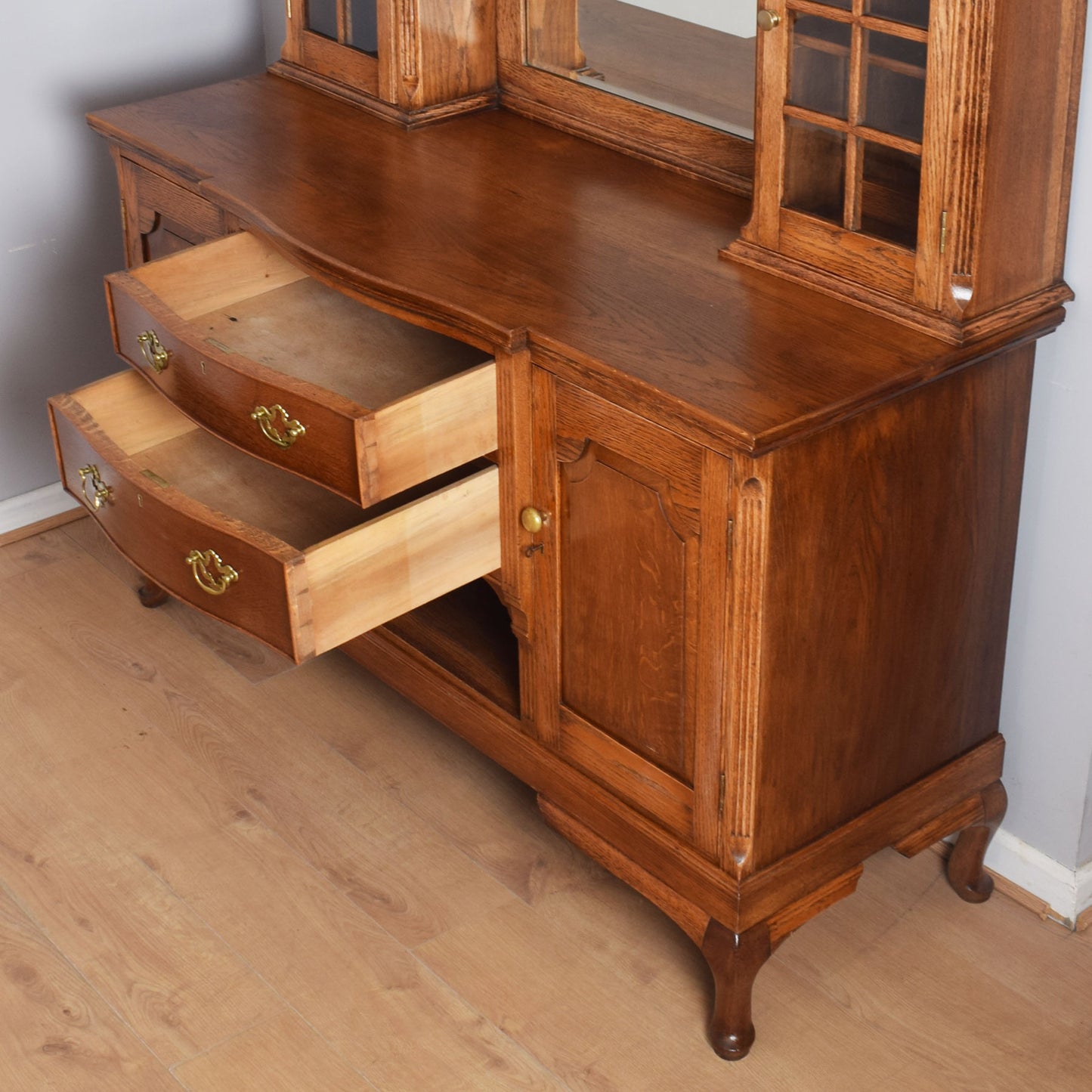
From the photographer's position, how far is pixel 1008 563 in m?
1.76

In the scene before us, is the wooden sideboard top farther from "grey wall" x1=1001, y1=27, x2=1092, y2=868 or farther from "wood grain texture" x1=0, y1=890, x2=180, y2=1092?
"wood grain texture" x1=0, y1=890, x2=180, y2=1092

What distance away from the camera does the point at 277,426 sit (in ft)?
5.38

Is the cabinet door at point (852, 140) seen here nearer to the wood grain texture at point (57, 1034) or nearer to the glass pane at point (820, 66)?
the glass pane at point (820, 66)

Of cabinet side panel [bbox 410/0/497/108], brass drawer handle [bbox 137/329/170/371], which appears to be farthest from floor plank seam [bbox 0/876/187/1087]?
cabinet side panel [bbox 410/0/497/108]

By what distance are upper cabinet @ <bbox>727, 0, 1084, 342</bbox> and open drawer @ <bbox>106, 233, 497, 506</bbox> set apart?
38cm

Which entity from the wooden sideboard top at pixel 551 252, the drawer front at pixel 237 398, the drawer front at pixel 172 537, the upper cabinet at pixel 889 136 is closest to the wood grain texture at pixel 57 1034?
the drawer front at pixel 172 537

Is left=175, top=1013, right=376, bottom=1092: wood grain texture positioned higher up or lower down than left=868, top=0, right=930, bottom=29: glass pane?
lower down

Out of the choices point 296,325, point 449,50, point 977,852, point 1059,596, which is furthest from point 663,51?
point 977,852

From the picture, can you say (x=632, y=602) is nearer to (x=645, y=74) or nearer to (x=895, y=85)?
(x=895, y=85)

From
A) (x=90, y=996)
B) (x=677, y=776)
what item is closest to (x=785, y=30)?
(x=677, y=776)

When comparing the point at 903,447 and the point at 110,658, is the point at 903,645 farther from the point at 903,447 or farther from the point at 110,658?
the point at 110,658

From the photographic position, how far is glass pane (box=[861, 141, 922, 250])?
1.51m

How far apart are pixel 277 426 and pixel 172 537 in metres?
0.17

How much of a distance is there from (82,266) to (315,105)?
679 mm
